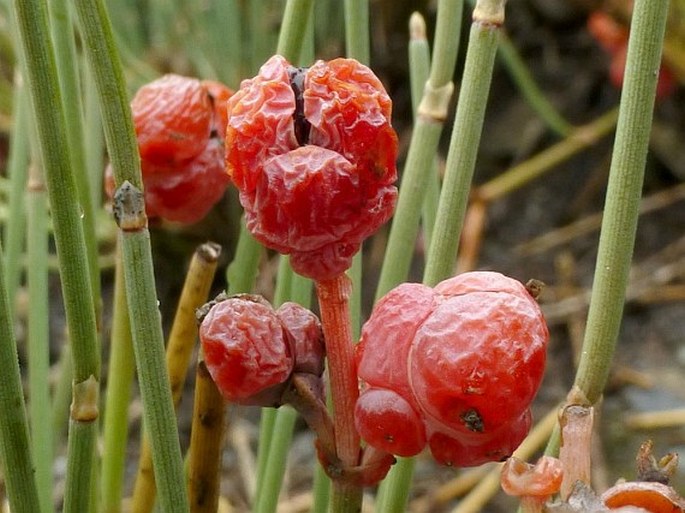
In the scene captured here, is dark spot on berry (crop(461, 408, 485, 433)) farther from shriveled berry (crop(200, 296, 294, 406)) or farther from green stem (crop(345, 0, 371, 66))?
green stem (crop(345, 0, 371, 66))

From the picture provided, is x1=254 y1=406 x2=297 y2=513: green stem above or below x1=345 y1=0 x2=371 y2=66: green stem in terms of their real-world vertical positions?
below

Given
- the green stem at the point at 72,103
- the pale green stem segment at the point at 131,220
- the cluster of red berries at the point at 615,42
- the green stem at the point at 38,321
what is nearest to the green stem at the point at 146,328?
the pale green stem segment at the point at 131,220

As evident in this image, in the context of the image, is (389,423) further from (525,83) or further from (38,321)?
(525,83)

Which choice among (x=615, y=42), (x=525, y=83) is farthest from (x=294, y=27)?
(x=615, y=42)

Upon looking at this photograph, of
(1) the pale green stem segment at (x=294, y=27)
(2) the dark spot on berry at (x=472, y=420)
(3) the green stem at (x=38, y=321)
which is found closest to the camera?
(2) the dark spot on berry at (x=472, y=420)

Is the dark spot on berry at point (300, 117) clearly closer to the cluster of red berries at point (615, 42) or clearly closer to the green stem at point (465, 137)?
the green stem at point (465, 137)

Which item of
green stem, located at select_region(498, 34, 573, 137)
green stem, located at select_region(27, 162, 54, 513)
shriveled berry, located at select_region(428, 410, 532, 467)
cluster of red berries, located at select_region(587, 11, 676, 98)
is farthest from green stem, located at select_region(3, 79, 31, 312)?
cluster of red berries, located at select_region(587, 11, 676, 98)
